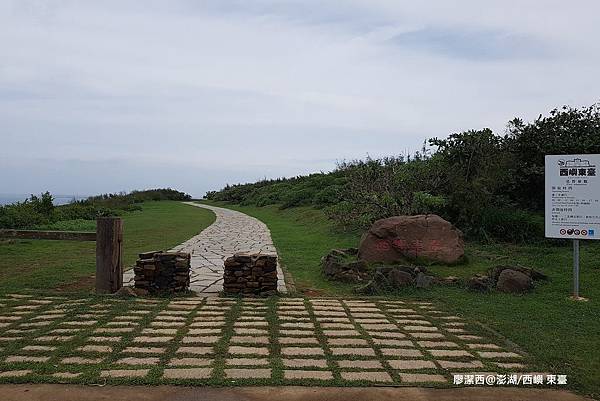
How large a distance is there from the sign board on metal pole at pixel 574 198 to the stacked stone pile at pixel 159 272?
472cm

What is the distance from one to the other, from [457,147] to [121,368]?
946cm

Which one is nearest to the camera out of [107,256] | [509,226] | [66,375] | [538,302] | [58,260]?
[66,375]

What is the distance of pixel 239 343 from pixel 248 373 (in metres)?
0.75

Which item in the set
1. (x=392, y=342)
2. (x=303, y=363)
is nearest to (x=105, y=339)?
Result: (x=303, y=363)

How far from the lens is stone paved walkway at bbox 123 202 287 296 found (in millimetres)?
7479

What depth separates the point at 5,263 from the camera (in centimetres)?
924

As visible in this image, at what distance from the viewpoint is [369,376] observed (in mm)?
3803

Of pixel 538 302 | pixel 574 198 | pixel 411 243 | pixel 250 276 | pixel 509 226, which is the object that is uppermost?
pixel 574 198

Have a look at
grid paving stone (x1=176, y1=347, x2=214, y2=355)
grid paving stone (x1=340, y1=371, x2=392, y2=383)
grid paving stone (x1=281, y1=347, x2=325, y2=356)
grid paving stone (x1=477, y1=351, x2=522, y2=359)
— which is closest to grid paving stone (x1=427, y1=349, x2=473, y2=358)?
grid paving stone (x1=477, y1=351, x2=522, y2=359)

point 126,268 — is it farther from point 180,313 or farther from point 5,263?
point 180,313

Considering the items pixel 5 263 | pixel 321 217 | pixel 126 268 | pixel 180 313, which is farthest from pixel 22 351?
pixel 321 217

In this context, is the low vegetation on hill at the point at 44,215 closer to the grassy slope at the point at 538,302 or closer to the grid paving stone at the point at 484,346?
the grassy slope at the point at 538,302

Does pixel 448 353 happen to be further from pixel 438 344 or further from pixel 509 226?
pixel 509 226

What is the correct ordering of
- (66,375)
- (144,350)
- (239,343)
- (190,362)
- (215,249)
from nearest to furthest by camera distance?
(66,375) < (190,362) < (144,350) < (239,343) < (215,249)
